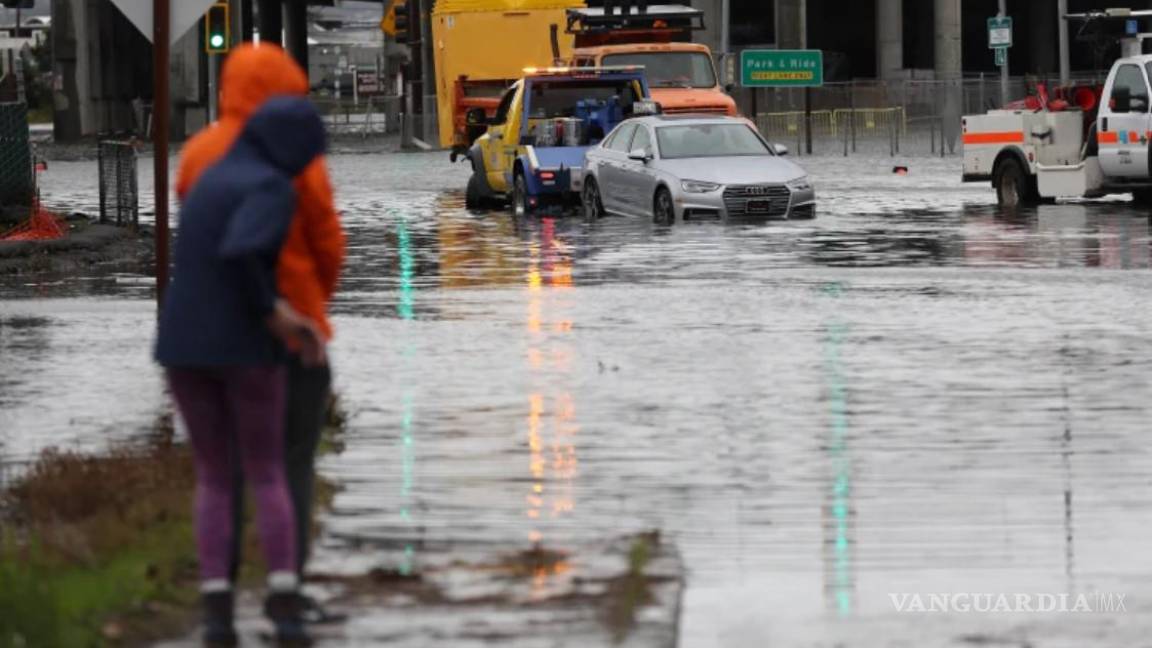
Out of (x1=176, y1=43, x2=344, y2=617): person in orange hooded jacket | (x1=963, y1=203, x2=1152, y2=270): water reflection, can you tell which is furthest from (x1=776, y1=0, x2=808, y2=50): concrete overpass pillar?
(x1=176, y1=43, x2=344, y2=617): person in orange hooded jacket

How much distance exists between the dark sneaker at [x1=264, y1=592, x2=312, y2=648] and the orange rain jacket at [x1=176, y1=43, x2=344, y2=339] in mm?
761

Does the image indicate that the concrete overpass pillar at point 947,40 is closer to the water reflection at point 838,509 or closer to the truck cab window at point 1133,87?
the truck cab window at point 1133,87

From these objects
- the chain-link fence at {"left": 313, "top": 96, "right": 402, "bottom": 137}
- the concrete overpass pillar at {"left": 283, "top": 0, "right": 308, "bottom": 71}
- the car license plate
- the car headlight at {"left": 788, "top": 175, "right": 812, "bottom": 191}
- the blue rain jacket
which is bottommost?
the car license plate

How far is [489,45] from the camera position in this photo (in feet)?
159

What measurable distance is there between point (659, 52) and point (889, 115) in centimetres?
2394

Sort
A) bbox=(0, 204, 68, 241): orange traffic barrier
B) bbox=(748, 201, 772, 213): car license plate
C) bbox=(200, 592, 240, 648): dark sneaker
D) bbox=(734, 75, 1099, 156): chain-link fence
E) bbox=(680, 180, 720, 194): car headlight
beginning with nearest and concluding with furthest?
bbox=(200, 592, 240, 648): dark sneaker < bbox=(0, 204, 68, 241): orange traffic barrier < bbox=(680, 180, 720, 194): car headlight < bbox=(748, 201, 772, 213): car license plate < bbox=(734, 75, 1099, 156): chain-link fence

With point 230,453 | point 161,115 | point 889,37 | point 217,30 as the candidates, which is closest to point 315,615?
point 230,453

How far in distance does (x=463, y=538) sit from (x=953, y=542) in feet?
5.80

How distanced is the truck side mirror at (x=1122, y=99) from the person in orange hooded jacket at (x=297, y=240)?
26.7m

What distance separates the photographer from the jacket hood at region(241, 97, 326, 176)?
7.48 metres

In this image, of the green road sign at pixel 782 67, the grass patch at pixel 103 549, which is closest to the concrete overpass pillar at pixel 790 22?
the green road sign at pixel 782 67

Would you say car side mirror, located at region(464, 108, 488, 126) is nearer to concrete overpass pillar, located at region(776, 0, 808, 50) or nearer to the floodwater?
the floodwater

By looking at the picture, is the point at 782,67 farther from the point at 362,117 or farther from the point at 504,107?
the point at 362,117

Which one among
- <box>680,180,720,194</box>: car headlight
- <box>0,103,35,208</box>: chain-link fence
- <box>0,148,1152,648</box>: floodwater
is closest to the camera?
<box>0,148,1152,648</box>: floodwater
